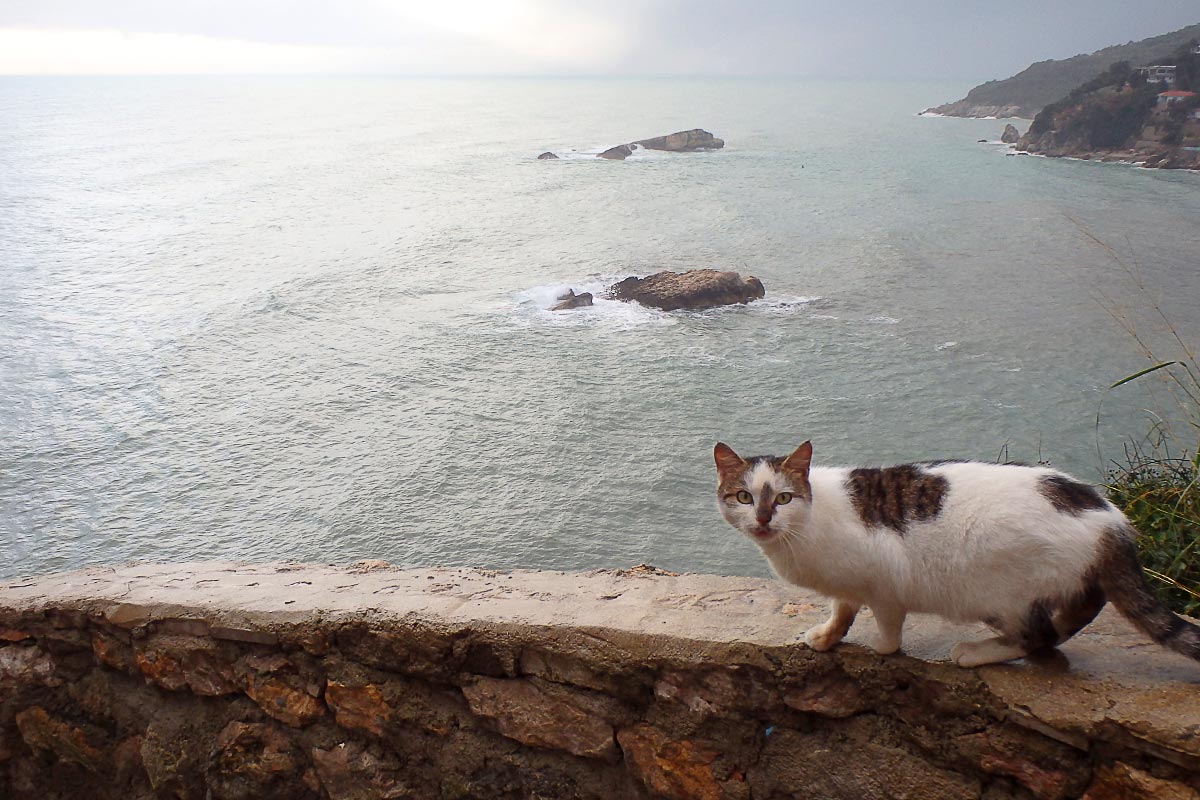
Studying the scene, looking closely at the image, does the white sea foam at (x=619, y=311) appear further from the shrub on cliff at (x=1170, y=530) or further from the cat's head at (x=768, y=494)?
the cat's head at (x=768, y=494)

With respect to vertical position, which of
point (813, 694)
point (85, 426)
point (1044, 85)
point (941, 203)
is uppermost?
point (1044, 85)

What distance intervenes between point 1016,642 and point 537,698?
1.11 meters

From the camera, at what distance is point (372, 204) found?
19750 millimetres

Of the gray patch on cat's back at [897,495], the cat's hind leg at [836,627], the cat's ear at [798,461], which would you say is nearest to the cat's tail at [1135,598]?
the gray patch on cat's back at [897,495]

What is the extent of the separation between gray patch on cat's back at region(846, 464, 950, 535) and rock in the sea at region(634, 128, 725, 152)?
25744mm

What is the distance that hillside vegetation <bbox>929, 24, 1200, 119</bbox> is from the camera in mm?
10023

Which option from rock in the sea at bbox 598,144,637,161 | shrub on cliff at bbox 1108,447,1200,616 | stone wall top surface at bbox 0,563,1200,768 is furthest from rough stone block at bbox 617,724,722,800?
rock in the sea at bbox 598,144,637,161

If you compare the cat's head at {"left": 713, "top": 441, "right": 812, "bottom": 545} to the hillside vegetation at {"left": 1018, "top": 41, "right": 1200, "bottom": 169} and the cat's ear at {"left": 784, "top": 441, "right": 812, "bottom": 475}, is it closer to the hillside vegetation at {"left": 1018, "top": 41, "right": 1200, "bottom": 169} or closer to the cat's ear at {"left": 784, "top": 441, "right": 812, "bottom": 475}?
the cat's ear at {"left": 784, "top": 441, "right": 812, "bottom": 475}

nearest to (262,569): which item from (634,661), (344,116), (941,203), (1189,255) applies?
(634,661)

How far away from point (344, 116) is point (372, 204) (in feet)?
79.0

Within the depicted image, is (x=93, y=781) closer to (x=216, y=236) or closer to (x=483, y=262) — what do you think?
(x=483, y=262)

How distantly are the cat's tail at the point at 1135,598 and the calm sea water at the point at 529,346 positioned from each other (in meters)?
3.24

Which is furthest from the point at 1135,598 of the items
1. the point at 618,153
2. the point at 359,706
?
the point at 618,153

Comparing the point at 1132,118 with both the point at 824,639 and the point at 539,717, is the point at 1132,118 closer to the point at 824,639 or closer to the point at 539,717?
the point at 824,639
